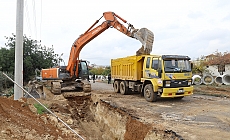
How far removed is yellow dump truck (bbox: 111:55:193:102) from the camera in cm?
1025

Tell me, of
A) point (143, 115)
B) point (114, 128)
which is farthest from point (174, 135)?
point (114, 128)

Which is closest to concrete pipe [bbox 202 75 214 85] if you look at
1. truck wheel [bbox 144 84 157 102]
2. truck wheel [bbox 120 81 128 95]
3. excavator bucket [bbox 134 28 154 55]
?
truck wheel [bbox 120 81 128 95]

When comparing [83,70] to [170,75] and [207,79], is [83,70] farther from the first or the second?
[207,79]

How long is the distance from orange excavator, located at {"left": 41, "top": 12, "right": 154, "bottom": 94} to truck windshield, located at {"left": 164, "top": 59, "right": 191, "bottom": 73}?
199cm

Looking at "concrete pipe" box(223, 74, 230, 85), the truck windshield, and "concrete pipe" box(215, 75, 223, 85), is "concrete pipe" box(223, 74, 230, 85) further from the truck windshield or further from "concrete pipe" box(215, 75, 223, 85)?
the truck windshield

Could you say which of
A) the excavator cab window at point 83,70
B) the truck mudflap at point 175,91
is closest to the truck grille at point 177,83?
the truck mudflap at point 175,91

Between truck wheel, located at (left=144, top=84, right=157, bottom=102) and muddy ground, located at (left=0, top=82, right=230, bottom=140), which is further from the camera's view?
truck wheel, located at (left=144, top=84, right=157, bottom=102)

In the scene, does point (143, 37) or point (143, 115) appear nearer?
point (143, 115)

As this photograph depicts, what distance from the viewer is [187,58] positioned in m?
11.0

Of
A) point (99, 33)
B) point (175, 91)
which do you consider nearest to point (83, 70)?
point (99, 33)

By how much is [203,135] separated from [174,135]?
30.7 inches

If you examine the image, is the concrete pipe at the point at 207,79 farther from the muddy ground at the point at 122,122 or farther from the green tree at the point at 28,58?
the green tree at the point at 28,58

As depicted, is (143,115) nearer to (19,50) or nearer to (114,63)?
(19,50)

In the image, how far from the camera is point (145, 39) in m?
11.8
